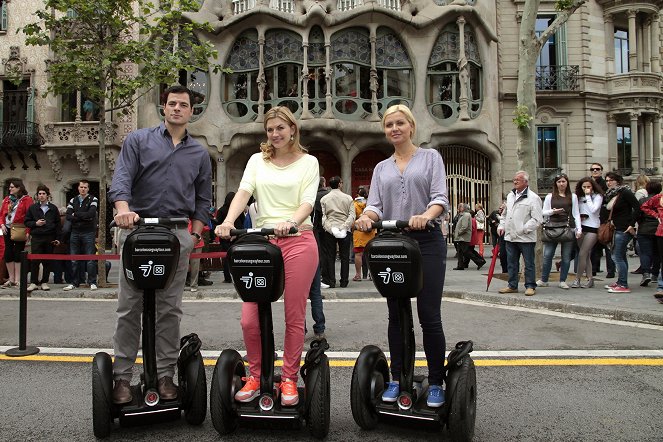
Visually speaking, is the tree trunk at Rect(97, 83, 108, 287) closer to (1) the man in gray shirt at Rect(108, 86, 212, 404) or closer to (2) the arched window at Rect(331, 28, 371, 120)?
(1) the man in gray shirt at Rect(108, 86, 212, 404)

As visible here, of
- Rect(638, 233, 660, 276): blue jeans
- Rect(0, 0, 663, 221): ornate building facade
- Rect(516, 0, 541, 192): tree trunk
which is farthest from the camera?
Rect(0, 0, 663, 221): ornate building facade

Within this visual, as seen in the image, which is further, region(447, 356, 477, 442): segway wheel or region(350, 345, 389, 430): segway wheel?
region(350, 345, 389, 430): segway wheel

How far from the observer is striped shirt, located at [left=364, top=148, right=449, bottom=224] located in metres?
3.29

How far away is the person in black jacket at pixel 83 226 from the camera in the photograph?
10102 mm

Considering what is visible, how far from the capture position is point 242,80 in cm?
2097

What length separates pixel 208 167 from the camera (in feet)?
12.3

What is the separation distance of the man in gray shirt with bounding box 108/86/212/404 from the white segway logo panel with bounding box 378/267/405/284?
1301 millimetres

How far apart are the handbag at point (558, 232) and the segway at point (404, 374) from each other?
6554mm

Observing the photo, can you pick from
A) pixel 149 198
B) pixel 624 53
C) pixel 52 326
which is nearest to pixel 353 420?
pixel 149 198

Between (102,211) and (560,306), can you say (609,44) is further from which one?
(102,211)

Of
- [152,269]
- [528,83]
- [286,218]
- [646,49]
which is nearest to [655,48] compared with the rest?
[646,49]

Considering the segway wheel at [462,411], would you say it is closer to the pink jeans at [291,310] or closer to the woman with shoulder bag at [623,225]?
the pink jeans at [291,310]

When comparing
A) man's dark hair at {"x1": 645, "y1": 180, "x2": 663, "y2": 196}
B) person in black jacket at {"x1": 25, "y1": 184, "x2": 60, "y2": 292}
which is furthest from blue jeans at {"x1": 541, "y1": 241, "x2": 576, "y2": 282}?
person in black jacket at {"x1": 25, "y1": 184, "x2": 60, "y2": 292}

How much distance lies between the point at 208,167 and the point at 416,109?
17957mm
